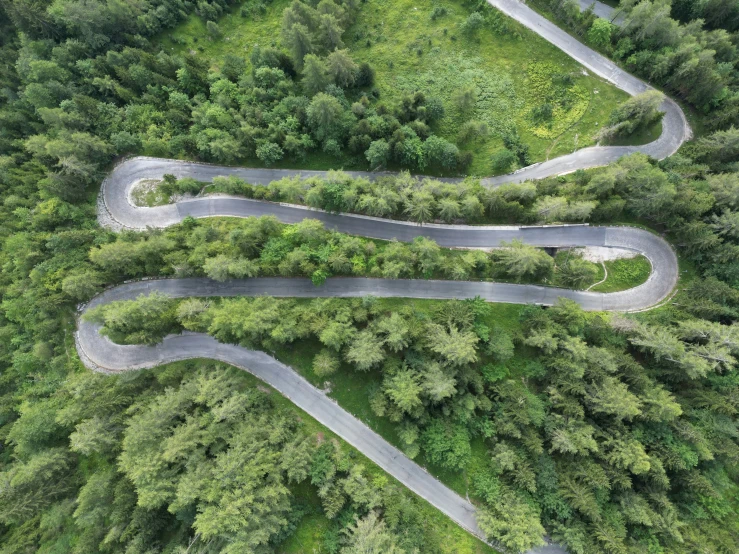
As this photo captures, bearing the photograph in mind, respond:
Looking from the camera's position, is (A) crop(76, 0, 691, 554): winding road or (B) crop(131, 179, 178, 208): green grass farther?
(B) crop(131, 179, 178, 208): green grass

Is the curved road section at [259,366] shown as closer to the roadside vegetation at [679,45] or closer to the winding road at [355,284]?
the winding road at [355,284]

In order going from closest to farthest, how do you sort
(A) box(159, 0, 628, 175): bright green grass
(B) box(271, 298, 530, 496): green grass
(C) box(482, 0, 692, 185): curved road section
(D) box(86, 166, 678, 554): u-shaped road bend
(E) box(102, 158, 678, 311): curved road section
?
(B) box(271, 298, 530, 496): green grass
(D) box(86, 166, 678, 554): u-shaped road bend
(E) box(102, 158, 678, 311): curved road section
(C) box(482, 0, 692, 185): curved road section
(A) box(159, 0, 628, 175): bright green grass

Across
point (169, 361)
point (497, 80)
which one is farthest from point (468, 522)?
point (497, 80)

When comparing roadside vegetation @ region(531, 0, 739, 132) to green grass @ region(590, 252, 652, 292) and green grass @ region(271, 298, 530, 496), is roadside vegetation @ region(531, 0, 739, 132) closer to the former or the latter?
green grass @ region(590, 252, 652, 292)

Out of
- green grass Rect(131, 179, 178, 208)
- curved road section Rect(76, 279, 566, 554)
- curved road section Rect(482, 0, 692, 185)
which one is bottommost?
curved road section Rect(76, 279, 566, 554)

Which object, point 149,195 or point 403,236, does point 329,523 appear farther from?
point 149,195

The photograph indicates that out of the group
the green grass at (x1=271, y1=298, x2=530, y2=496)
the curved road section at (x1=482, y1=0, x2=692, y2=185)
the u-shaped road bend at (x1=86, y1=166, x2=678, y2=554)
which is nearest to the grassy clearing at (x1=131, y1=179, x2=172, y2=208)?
the u-shaped road bend at (x1=86, y1=166, x2=678, y2=554)

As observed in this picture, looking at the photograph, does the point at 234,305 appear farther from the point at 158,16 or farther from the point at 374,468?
the point at 158,16
